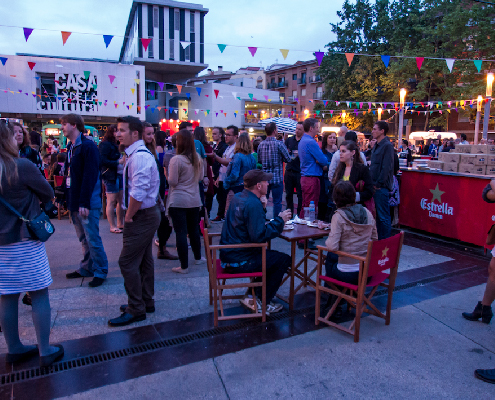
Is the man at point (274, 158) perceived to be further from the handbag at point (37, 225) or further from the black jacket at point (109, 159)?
the handbag at point (37, 225)

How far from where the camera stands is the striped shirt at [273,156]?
620 cm

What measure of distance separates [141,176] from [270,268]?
143cm

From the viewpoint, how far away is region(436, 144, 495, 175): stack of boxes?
5734mm

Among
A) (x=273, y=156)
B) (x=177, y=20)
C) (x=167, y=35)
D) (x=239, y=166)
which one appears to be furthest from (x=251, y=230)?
(x=177, y=20)

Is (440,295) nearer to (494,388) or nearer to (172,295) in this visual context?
(494,388)

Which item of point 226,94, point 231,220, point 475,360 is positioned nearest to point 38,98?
point 226,94

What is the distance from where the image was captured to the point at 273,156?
20.4ft

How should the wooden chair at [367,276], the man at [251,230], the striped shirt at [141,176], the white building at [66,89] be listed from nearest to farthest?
1. the wooden chair at [367,276]
2. the striped shirt at [141,176]
3. the man at [251,230]
4. the white building at [66,89]

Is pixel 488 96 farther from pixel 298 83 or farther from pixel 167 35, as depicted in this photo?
pixel 298 83

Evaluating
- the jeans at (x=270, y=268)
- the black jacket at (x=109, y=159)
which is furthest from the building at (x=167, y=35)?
the jeans at (x=270, y=268)

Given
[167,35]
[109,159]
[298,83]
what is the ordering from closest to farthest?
[109,159] → [167,35] → [298,83]

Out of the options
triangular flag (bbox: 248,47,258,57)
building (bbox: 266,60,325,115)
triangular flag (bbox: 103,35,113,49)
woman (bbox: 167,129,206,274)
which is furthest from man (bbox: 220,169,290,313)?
building (bbox: 266,60,325,115)

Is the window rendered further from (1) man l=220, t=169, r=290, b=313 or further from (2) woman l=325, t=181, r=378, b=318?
(2) woman l=325, t=181, r=378, b=318

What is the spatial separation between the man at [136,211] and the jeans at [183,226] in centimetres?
107
